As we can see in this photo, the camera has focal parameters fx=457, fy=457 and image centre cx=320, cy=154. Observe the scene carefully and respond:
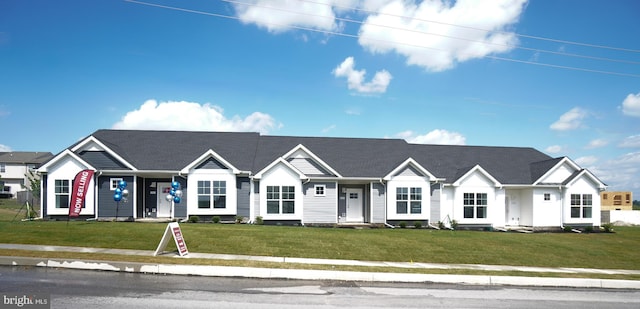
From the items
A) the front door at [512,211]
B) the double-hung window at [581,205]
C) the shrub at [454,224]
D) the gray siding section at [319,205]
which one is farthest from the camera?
the front door at [512,211]

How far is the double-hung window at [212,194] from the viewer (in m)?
27.1

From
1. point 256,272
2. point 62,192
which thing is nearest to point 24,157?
point 62,192

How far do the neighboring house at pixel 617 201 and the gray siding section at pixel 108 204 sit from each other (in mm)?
41901

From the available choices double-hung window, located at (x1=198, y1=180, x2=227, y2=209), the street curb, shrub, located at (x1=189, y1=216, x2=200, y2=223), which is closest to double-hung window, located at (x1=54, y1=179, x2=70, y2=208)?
shrub, located at (x1=189, y1=216, x2=200, y2=223)

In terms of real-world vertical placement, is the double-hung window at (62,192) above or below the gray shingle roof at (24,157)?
below

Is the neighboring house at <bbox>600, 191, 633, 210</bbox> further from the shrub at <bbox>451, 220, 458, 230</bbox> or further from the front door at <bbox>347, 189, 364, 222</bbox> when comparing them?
the front door at <bbox>347, 189, 364, 222</bbox>

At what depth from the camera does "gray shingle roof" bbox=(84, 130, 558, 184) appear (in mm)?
29297

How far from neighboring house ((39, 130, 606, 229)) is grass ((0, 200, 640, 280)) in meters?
5.55

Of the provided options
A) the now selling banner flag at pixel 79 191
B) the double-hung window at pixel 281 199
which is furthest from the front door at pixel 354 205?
the now selling banner flag at pixel 79 191

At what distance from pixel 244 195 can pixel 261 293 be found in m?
17.4

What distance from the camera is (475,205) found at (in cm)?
2995

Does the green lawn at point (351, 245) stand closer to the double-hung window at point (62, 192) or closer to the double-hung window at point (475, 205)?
the double-hung window at point (62, 192)

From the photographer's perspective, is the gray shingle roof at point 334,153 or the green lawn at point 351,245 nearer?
the green lawn at point 351,245

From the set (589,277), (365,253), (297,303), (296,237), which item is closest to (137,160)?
(296,237)
